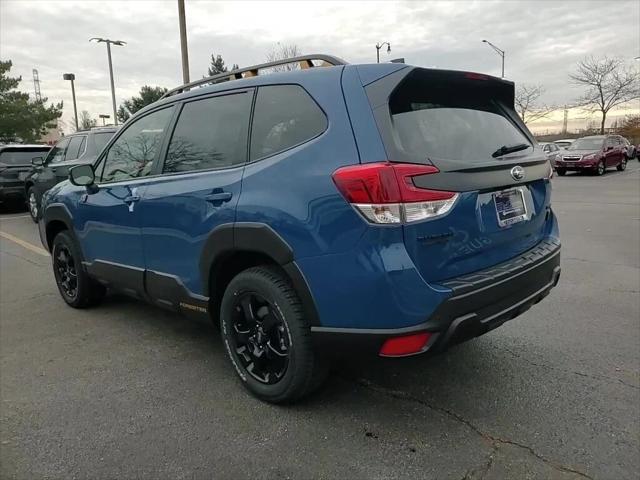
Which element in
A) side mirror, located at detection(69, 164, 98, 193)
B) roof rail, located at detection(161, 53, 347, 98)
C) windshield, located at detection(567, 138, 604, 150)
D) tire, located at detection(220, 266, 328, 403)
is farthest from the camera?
windshield, located at detection(567, 138, 604, 150)

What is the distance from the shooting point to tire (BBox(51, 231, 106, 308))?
4.62 meters

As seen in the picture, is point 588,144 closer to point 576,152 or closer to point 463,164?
point 576,152

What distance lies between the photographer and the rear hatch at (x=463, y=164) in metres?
2.38

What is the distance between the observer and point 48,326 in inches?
174

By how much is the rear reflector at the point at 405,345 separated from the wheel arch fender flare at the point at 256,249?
36cm

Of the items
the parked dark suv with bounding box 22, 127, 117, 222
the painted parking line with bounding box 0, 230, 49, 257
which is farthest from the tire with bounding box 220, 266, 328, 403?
the parked dark suv with bounding box 22, 127, 117, 222

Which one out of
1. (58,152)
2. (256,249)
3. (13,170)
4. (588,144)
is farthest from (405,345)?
(588,144)

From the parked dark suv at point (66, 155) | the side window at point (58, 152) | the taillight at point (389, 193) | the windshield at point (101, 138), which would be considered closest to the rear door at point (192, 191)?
the taillight at point (389, 193)

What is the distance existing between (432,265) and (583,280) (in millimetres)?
3813

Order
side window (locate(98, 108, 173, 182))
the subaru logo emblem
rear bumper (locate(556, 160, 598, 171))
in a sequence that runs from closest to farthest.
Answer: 1. the subaru logo emblem
2. side window (locate(98, 108, 173, 182))
3. rear bumper (locate(556, 160, 598, 171))

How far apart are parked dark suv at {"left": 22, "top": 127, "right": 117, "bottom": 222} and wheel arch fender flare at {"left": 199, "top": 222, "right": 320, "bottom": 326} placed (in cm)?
730

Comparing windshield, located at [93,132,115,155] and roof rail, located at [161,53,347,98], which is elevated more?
windshield, located at [93,132,115,155]

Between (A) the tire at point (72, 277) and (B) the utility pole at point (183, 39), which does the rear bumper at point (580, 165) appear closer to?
(B) the utility pole at point (183, 39)

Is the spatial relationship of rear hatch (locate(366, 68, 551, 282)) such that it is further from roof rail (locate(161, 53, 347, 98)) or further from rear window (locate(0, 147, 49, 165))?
rear window (locate(0, 147, 49, 165))
